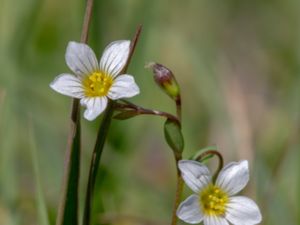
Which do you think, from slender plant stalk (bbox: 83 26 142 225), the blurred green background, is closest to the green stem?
slender plant stalk (bbox: 83 26 142 225)

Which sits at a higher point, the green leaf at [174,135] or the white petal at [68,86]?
the white petal at [68,86]

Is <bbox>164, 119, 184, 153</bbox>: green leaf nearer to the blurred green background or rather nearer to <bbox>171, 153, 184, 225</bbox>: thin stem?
<bbox>171, 153, 184, 225</bbox>: thin stem

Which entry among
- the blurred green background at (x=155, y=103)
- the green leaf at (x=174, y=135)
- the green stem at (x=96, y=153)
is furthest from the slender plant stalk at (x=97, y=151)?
the blurred green background at (x=155, y=103)

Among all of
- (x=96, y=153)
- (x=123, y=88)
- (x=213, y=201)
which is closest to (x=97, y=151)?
(x=96, y=153)

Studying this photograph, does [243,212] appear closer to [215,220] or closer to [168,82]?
[215,220]

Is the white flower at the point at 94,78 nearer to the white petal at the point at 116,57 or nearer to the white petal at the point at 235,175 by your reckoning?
the white petal at the point at 116,57

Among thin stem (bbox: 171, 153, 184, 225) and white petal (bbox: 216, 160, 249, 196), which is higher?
Result: white petal (bbox: 216, 160, 249, 196)

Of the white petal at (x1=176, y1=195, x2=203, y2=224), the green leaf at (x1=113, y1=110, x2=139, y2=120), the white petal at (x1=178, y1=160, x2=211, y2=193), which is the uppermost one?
the green leaf at (x1=113, y1=110, x2=139, y2=120)
